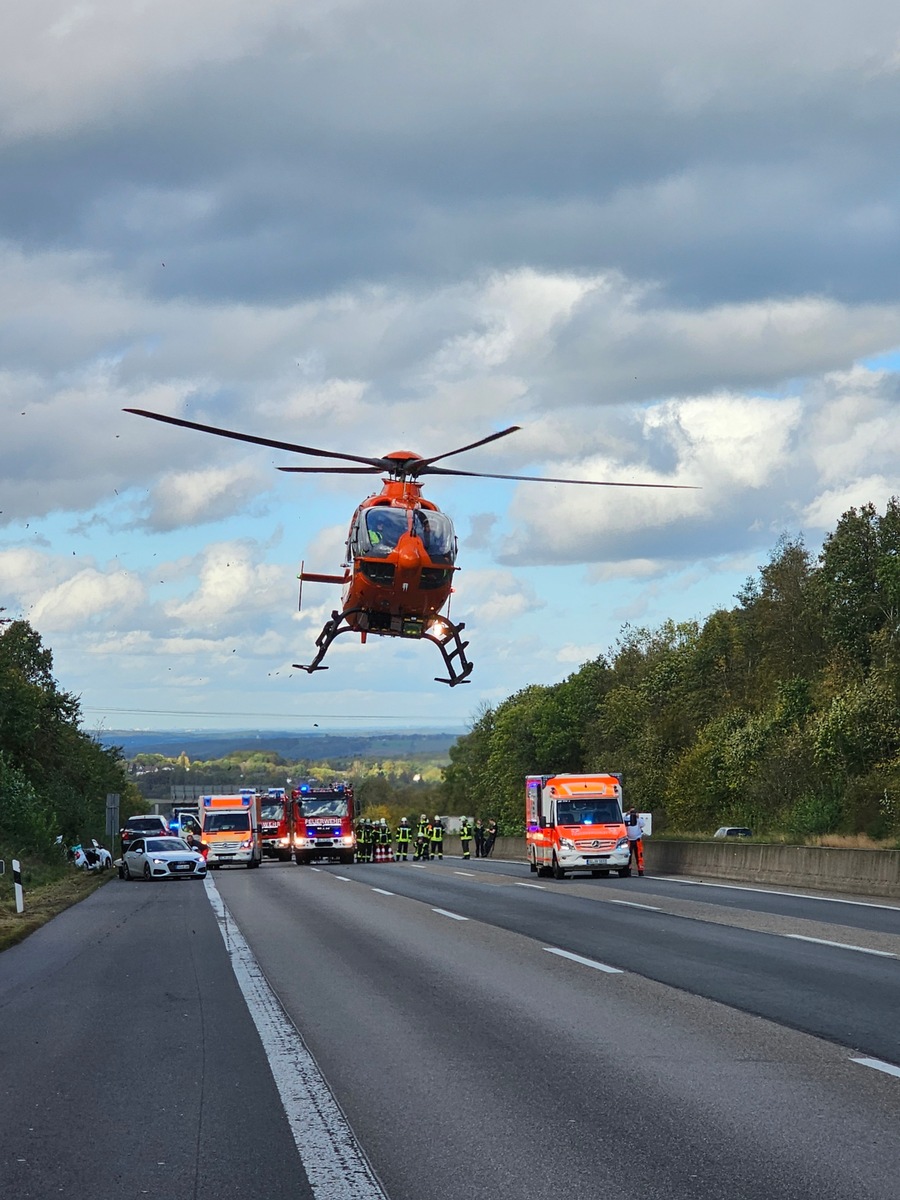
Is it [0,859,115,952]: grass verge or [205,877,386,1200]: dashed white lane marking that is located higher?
[205,877,386,1200]: dashed white lane marking

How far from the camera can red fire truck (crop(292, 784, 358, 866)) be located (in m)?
54.7

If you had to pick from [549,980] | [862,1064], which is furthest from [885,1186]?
[549,980]

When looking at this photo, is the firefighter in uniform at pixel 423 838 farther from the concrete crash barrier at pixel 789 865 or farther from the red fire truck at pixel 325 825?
the concrete crash barrier at pixel 789 865

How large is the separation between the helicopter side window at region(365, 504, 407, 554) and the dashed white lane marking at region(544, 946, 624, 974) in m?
14.2

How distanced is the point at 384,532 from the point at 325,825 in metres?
27.1

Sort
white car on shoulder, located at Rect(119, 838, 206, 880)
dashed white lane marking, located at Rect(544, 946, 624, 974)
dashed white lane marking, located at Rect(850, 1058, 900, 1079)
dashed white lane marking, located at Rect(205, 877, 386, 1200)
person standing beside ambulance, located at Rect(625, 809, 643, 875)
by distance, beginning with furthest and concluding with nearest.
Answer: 1. white car on shoulder, located at Rect(119, 838, 206, 880)
2. person standing beside ambulance, located at Rect(625, 809, 643, 875)
3. dashed white lane marking, located at Rect(544, 946, 624, 974)
4. dashed white lane marking, located at Rect(850, 1058, 900, 1079)
5. dashed white lane marking, located at Rect(205, 877, 386, 1200)

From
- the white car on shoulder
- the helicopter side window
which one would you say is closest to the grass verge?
the white car on shoulder

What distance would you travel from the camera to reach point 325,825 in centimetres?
5478

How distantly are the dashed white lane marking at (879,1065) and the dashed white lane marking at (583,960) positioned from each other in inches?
203

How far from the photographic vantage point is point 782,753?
2950 inches

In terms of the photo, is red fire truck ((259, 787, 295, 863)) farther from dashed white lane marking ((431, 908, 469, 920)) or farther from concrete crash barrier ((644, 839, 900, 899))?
dashed white lane marking ((431, 908, 469, 920))

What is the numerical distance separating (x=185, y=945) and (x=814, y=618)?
69.9 m

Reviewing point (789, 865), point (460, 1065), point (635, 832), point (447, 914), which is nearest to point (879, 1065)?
point (460, 1065)

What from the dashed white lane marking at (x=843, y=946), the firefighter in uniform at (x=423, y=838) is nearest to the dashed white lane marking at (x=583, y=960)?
the dashed white lane marking at (x=843, y=946)
